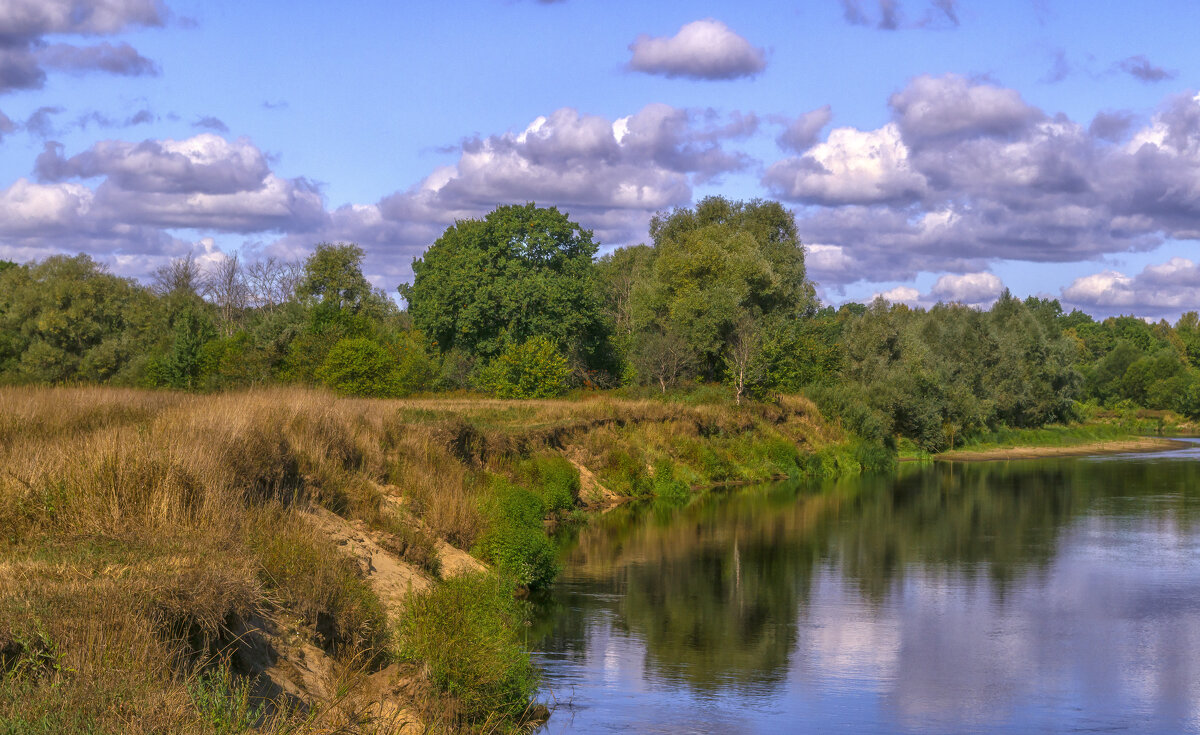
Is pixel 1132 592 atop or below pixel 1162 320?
below

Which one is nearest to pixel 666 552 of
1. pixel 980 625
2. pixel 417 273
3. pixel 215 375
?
pixel 980 625

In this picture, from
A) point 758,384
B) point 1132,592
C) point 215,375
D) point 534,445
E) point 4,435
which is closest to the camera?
point 4,435

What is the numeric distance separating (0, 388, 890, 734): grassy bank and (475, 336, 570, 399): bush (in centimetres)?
2737

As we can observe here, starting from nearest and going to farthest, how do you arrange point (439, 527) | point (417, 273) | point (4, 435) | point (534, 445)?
1. point (4, 435)
2. point (439, 527)
3. point (534, 445)
4. point (417, 273)

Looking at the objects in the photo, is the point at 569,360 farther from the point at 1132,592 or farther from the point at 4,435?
the point at 4,435

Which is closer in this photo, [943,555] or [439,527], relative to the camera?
[439,527]

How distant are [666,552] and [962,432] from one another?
49549mm

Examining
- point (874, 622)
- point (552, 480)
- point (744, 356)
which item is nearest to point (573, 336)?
point (744, 356)

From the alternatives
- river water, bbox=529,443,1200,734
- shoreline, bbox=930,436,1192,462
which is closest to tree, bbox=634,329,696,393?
shoreline, bbox=930,436,1192,462

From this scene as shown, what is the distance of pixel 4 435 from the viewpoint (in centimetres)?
1566

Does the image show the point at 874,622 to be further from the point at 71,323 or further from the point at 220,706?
the point at 71,323

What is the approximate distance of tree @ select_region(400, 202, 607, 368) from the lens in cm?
6122

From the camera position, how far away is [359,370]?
45.4m

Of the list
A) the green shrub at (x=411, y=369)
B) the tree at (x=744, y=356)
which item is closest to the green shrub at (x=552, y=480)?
the green shrub at (x=411, y=369)
